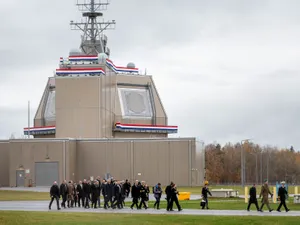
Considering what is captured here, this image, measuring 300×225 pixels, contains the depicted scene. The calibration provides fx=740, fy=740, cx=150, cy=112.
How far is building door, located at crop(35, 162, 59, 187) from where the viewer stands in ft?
302

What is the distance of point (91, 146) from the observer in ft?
314

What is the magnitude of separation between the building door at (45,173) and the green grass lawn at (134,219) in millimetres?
51369

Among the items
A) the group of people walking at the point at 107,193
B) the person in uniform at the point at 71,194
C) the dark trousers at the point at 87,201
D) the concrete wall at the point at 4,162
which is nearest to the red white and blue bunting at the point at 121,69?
the concrete wall at the point at 4,162

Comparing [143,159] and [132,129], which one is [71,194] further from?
[132,129]

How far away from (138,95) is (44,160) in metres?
23.8

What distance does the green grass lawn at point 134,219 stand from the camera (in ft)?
117

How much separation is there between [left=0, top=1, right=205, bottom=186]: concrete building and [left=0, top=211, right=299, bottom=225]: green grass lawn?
49851 millimetres

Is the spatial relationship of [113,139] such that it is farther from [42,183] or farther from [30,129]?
[30,129]

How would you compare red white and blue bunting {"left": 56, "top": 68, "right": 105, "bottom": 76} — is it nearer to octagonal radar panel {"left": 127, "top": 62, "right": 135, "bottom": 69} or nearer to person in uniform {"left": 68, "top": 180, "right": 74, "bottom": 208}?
octagonal radar panel {"left": 127, "top": 62, "right": 135, "bottom": 69}

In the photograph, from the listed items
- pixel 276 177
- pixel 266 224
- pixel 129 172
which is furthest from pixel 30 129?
pixel 276 177

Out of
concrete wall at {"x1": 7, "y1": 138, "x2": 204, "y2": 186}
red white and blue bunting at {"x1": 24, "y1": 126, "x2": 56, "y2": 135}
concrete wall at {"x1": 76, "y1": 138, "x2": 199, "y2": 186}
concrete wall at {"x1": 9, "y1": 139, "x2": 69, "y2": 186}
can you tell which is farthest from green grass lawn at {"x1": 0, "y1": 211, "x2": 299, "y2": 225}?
red white and blue bunting at {"x1": 24, "y1": 126, "x2": 56, "y2": 135}

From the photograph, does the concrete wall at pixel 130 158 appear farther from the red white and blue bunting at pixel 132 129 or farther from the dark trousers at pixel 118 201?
the dark trousers at pixel 118 201

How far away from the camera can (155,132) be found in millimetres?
108375

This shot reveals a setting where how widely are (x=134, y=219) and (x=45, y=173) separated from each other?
56.1 metres
